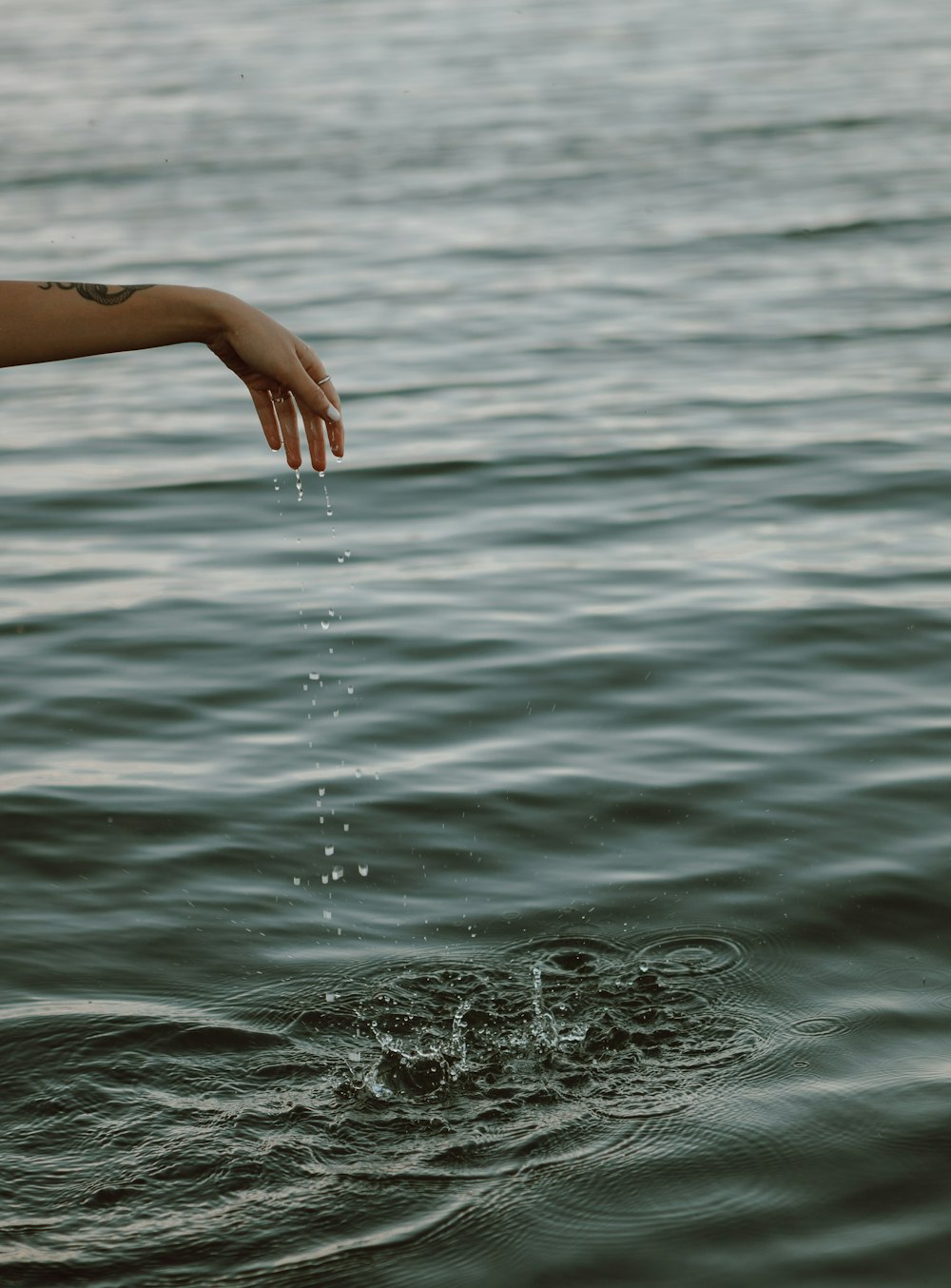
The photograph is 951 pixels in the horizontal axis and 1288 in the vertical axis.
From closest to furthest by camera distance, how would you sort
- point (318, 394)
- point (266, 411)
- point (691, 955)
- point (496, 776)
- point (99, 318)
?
point (99, 318), point (318, 394), point (266, 411), point (691, 955), point (496, 776)

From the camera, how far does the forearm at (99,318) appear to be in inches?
194

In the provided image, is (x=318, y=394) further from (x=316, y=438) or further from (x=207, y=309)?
(x=207, y=309)

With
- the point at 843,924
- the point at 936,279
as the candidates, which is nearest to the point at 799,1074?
the point at 843,924

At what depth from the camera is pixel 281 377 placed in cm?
504

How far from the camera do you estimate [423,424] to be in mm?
11547

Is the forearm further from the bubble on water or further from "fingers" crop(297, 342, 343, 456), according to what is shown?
the bubble on water

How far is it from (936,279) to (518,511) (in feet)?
18.7

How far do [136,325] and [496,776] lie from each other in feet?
8.56

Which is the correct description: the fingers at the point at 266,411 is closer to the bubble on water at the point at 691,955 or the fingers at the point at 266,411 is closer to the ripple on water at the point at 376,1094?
the ripple on water at the point at 376,1094

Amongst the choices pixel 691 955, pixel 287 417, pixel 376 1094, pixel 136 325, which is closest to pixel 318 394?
pixel 287 417

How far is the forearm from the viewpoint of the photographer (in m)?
4.93

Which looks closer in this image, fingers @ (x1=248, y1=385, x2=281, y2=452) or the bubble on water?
fingers @ (x1=248, y1=385, x2=281, y2=452)

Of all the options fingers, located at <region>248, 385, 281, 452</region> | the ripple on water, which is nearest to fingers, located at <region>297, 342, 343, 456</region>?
fingers, located at <region>248, 385, 281, 452</region>

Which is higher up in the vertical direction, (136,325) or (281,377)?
(136,325)
